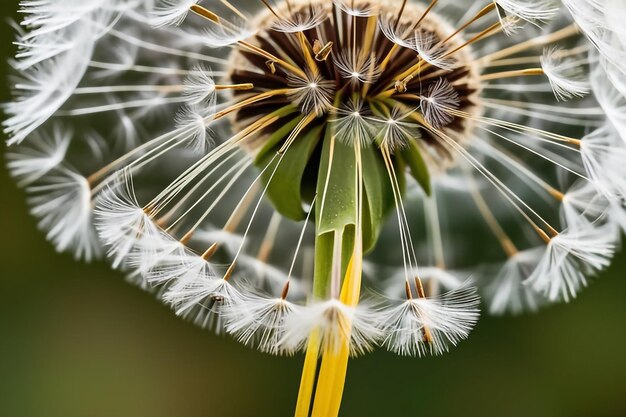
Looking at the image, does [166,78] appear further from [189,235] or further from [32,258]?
[32,258]

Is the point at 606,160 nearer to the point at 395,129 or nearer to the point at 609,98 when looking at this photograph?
the point at 609,98

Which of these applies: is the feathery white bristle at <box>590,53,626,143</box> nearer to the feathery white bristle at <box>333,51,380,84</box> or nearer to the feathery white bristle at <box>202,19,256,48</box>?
the feathery white bristle at <box>333,51,380,84</box>

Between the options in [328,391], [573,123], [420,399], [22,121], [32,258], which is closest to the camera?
[328,391]

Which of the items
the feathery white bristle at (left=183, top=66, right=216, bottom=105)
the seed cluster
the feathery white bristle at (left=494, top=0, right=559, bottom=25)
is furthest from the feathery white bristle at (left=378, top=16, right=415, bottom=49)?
the feathery white bristle at (left=183, top=66, right=216, bottom=105)

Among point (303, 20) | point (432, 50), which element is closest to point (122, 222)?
point (303, 20)

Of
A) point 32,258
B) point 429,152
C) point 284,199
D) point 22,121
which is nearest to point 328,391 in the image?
point 284,199

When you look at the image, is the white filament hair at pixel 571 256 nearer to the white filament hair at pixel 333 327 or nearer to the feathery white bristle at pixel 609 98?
the feathery white bristle at pixel 609 98
